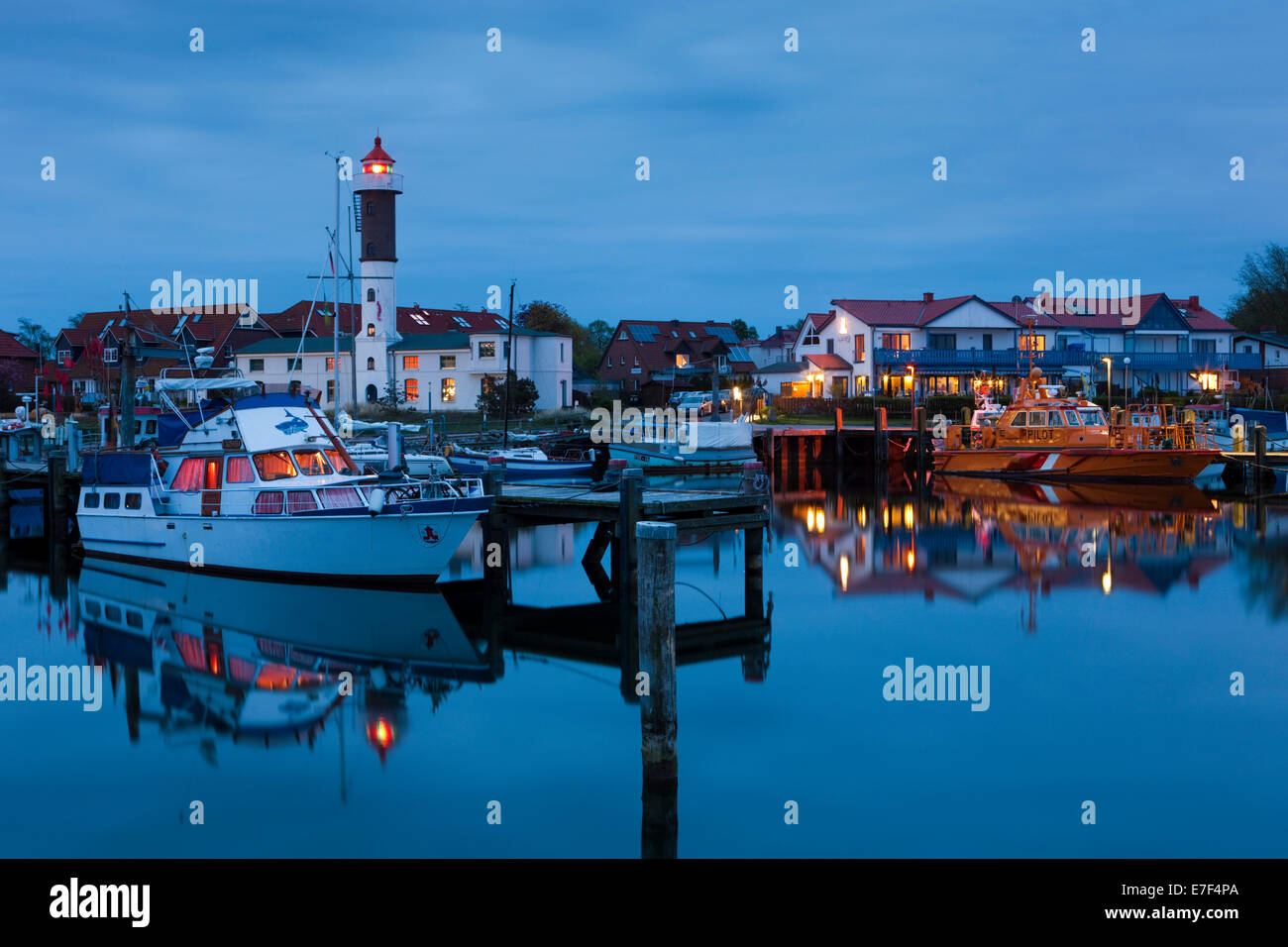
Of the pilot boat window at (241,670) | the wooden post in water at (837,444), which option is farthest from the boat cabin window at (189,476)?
the wooden post in water at (837,444)

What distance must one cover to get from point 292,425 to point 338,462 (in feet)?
4.22

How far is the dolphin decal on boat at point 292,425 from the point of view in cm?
2600

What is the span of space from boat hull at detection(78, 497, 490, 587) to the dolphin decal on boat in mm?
2167

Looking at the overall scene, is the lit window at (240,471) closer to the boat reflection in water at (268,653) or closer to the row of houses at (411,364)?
the boat reflection in water at (268,653)

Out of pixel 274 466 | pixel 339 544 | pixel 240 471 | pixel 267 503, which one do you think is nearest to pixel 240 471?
pixel 240 471

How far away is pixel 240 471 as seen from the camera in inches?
1006

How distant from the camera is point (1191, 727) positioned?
16.7m

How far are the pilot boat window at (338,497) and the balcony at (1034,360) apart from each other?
177 ft

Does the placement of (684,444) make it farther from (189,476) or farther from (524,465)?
(189,476)

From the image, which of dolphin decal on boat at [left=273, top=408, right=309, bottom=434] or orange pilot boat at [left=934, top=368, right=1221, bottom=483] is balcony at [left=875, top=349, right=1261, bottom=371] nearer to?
orange pilot boat at [left=934, top=368, right=1221, bottom=483]

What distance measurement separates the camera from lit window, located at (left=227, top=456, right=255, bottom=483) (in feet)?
83.6

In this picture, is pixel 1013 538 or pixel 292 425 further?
pixel 1013 538

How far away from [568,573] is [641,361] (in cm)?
5967

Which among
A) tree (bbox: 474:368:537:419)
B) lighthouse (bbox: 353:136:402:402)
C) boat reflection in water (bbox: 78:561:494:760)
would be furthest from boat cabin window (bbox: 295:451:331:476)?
lighthouse (bbox: 353:136:402:402)
